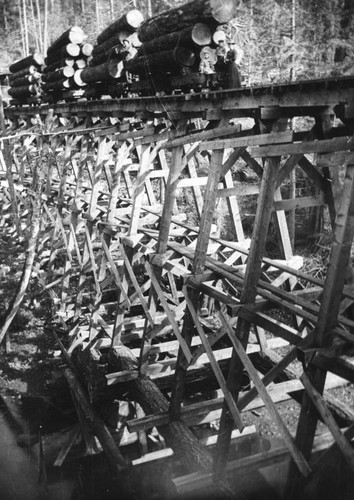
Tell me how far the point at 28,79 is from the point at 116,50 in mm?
7076

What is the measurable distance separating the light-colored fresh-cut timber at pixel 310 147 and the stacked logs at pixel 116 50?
16.5ft

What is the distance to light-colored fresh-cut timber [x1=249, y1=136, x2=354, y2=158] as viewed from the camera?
9.78 feet

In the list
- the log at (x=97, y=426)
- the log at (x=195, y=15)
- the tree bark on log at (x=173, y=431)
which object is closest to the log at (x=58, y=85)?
the log at (x=195, y=15)

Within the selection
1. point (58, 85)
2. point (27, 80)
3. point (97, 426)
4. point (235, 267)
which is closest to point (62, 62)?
point (58, 85)

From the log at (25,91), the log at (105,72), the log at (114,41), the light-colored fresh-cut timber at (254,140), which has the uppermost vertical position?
the log at (25,91)

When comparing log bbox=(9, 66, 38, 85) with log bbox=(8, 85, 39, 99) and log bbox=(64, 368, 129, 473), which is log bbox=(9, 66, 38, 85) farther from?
log bbox=(64, 368, 129, 473)

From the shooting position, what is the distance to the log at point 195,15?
496 cm

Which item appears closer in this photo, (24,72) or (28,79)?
(28,79)

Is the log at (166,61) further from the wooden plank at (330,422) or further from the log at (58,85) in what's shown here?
the log at (58,85)

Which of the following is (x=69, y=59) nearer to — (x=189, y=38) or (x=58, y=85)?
(x=58, y=85)

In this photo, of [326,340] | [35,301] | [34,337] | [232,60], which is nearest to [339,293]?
[326,340]

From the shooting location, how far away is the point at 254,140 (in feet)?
12.2

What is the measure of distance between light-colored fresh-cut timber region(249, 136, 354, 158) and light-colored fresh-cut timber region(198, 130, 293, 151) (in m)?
0.06

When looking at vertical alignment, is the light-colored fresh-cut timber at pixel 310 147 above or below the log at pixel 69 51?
below
